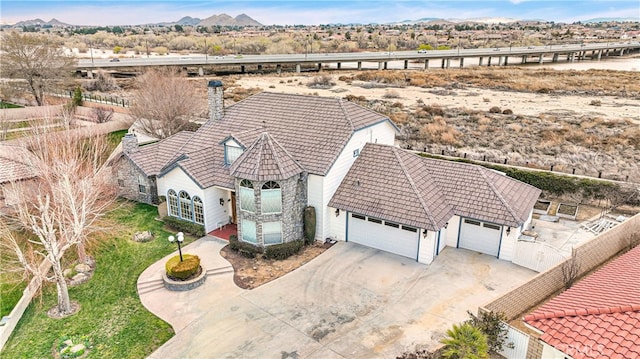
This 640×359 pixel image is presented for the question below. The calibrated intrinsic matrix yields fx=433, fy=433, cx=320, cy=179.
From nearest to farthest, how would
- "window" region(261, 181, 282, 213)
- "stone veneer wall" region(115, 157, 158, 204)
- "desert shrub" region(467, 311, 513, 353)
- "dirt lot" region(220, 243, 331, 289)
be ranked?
"desert shrub" region(467, 311, 513, 353)
"dirt lot" region(220, 243, 331, 289)
"window" region(261, 181, 282, 213)
"stone veneer wall" region(115, 157, 158, 204)

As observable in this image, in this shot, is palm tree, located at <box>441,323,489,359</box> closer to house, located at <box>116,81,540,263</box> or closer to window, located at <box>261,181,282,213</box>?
house, located at <box>116,81,540,263</box>

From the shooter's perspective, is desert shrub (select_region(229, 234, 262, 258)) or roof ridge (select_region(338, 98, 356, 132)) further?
roof ridge (select_region(338, 98, 356, 132))

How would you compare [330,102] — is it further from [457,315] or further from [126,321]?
[126,321]

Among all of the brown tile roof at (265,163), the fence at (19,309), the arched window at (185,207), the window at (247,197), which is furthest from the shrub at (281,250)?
the fence at (19,309)

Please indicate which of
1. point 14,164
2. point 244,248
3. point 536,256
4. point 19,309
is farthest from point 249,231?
point 14,164

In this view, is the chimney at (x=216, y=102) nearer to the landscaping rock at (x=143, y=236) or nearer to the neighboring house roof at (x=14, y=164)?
the landscaping rock at (x=143, y=236)

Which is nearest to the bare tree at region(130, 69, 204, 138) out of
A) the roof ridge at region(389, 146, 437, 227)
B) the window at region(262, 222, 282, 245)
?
the window at region(262, 222, 282, 245)
